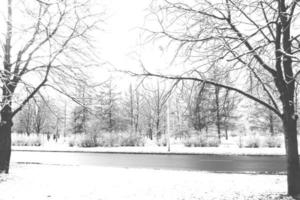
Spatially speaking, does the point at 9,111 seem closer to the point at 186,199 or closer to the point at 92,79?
the point at 92,79

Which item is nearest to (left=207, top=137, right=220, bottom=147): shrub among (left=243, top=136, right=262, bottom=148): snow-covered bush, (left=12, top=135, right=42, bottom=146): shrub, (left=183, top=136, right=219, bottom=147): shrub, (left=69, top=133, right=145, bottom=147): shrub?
(left=183, top=136, right=219, bottom=147): shrub

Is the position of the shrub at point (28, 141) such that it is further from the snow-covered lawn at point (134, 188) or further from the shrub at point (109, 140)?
the snow-covered lawn at point (134, 188)

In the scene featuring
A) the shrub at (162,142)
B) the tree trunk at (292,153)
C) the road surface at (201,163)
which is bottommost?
the road surface at (201,163)

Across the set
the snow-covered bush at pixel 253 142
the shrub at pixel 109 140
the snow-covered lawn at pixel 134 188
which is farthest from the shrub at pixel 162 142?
the snow-covered lawn at pixel 134 188

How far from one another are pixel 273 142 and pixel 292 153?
1970cm

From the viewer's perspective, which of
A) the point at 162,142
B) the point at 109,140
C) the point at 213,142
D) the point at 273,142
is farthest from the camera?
the point at 109,140

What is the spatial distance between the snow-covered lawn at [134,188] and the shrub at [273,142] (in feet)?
53.8

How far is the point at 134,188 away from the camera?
7.55 metres

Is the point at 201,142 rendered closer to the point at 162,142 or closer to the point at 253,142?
the point at 162,142

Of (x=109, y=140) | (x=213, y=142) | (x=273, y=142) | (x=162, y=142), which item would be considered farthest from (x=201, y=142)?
(x=109, y=140)

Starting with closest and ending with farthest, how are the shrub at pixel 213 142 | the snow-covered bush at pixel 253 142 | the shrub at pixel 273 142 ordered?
1. the shrub at pixel 273 142
2. the snow-covered bush at pixel 253 142
3. the shrub at pixel 213 142

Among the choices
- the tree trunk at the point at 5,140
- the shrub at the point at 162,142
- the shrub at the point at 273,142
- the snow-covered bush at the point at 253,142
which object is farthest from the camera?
the shrub at the point at 162,142

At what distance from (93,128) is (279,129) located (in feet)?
75.0

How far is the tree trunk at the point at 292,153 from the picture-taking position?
5.96m
